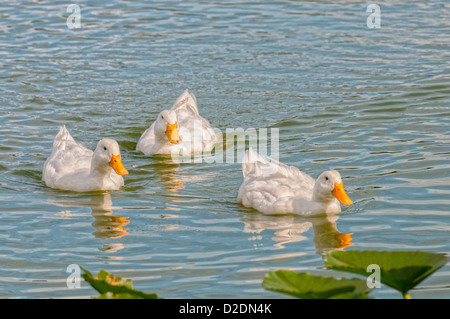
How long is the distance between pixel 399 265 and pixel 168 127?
358 inches

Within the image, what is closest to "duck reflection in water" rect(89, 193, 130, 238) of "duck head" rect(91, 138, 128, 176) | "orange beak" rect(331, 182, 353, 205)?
"duck head" rect(91, 138, 128, 176)

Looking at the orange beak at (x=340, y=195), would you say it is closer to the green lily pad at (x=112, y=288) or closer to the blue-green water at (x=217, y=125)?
the blue-green water at (x=217, y=125)

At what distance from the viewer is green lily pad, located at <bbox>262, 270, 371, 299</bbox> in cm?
432

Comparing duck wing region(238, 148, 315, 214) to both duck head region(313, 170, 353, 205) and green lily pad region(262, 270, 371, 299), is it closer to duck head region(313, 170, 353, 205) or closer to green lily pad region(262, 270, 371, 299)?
duck head region(313, 170, 353, 205)

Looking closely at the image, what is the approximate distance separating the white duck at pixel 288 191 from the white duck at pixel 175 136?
7.68 feet

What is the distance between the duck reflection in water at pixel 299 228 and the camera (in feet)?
30.9

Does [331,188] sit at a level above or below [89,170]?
below

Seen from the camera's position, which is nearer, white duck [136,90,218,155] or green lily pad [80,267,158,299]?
green lily pad [80,267,158,299]

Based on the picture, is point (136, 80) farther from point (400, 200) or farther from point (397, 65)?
point (400, 200)

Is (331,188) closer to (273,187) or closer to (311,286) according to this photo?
(273,187)

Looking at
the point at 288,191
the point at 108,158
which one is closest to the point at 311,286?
the point at 288,191

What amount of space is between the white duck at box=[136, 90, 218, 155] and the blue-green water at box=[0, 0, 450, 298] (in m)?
0.26

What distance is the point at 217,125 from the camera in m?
14.8

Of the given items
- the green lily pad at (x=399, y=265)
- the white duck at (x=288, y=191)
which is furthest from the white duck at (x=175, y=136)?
the green lily pad at (x=399, y=265)
